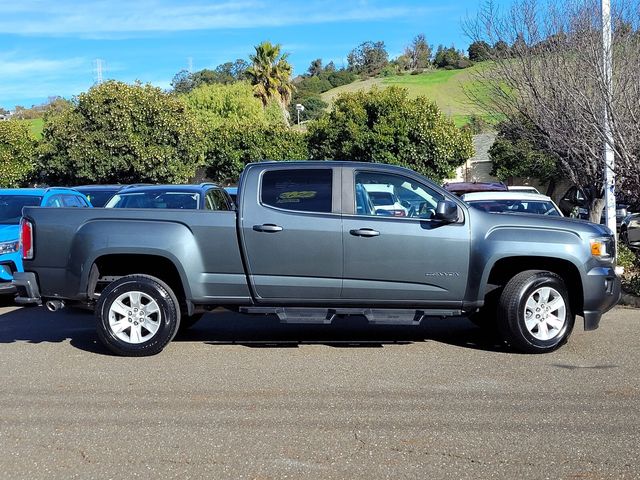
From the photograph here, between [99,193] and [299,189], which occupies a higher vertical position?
[299,189]

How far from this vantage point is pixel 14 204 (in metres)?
12.0

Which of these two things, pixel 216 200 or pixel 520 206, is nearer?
pixel 216 200

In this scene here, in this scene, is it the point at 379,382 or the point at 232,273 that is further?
the point at 232,273

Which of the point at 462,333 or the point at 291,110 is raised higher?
the point at 291,110

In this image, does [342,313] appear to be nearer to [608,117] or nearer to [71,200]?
[608,117]

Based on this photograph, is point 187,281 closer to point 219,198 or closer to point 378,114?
point 219,198

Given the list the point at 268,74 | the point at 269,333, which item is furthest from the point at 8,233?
the point at 268,74

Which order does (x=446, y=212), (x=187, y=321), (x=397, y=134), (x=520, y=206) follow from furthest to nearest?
1. (x=397, y=134)
2. (x=520, y=206)
3. (x=187, y=321)
4. (x=446, y=212)

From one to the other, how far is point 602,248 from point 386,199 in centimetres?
231

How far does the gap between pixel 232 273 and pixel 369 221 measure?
1.50 metres

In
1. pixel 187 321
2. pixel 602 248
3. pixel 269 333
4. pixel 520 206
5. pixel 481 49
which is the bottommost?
pixel 269 333

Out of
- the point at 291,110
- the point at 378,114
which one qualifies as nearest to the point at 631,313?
the point at 378,114

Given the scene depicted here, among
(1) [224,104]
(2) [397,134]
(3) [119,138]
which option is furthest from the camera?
(1) [224,104]

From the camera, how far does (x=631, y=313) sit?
10.1 metres
